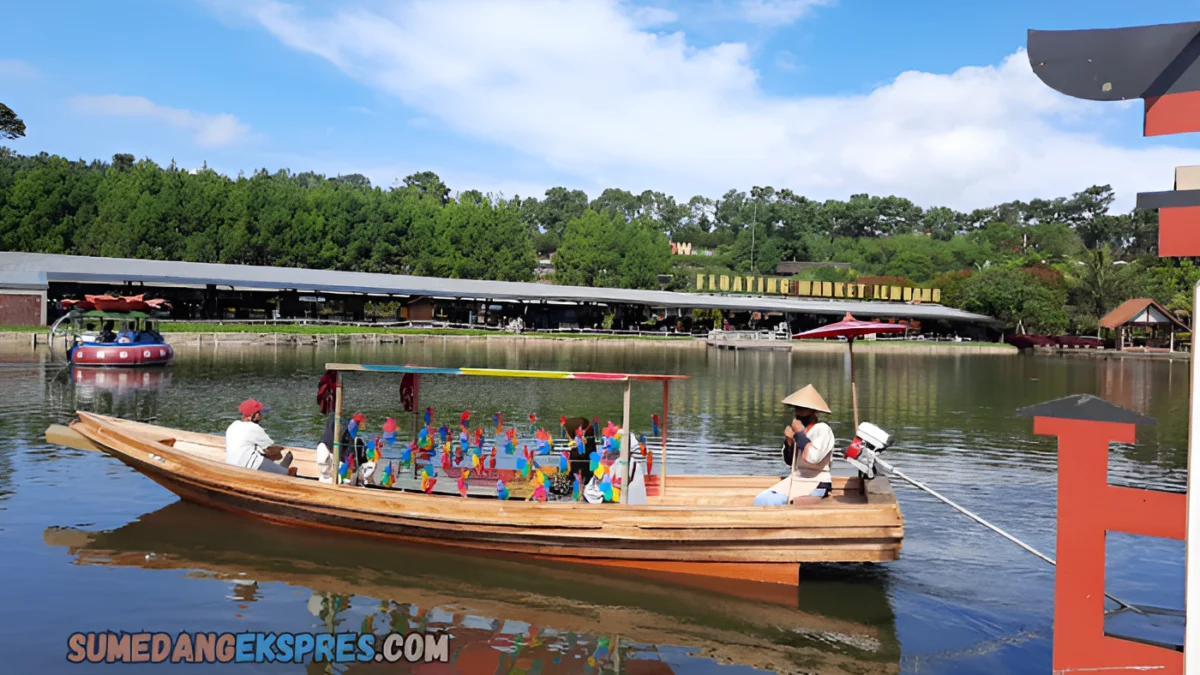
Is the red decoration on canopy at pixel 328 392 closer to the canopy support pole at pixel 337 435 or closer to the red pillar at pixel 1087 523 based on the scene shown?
the canopy support pole at pixel 337 435

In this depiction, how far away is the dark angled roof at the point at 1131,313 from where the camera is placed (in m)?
59.7

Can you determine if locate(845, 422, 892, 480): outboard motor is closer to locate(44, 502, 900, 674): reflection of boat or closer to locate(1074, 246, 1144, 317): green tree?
locate(44, 502, 900, 674): reflection of boat

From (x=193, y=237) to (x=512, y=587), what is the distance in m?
60.9

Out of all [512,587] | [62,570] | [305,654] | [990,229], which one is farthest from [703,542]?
[990,229]

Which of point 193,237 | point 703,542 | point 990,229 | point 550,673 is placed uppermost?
point 990,229

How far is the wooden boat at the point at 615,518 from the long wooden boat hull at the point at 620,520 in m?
0.01

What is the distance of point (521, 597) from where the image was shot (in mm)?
9336

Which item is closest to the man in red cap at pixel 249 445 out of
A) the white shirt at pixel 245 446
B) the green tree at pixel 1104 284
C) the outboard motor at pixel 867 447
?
the white shirt at pixel 245 446

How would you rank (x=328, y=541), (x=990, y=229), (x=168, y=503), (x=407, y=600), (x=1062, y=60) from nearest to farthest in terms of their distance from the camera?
(x=1062, y=60) < (x=407, y=600) < (x=328, y=541) < (x=168, y=503) < (x=990, y=229)

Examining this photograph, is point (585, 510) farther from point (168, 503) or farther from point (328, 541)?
point (168, 503)

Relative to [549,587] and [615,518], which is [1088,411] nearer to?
[615,518]

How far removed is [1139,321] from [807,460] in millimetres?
61144

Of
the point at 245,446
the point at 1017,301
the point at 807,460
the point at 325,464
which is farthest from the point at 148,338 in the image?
the point at 1017,301

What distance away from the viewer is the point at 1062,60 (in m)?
4.80
